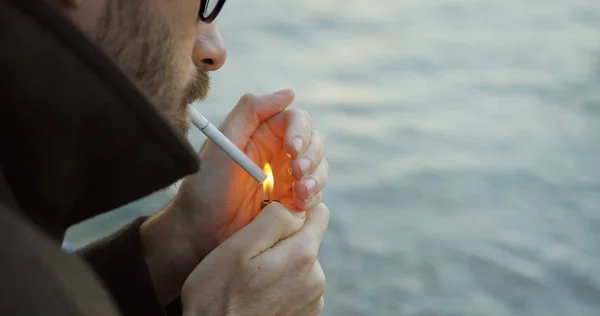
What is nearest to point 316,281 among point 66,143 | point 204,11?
point 204,11

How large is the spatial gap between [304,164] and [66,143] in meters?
0.50

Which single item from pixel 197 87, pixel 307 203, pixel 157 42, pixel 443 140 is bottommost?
pixel 443 140

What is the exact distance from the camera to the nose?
38.9 inches

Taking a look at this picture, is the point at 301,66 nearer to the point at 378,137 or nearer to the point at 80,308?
the point at 378,137

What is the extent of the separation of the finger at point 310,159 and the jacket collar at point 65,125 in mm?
410

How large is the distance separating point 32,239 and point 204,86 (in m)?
0.57

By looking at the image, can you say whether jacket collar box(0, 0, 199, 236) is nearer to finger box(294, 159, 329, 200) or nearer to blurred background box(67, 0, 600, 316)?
finger box(294, 159, 329, 200)

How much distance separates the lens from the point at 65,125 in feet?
1.90

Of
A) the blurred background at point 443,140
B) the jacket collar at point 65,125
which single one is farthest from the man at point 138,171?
Answer: the blurred background at point 443,140

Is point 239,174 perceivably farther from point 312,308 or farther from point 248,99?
point 312,308

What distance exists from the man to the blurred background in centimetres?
47

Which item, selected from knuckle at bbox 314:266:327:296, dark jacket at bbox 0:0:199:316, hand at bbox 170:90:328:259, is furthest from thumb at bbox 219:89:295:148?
dark jacket at bbox 0:0:199:316

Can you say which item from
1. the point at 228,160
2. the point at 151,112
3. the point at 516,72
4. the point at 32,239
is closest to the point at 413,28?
the point at 516,72

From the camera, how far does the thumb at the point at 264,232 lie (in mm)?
967
